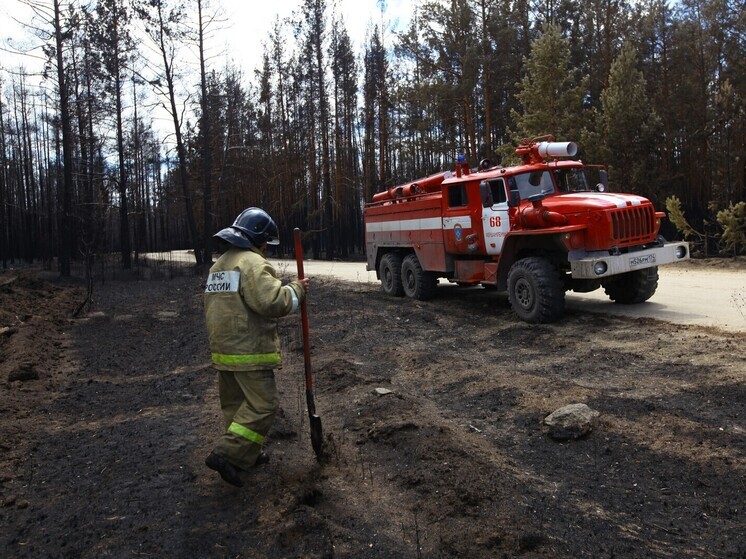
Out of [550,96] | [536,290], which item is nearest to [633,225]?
[536,290]

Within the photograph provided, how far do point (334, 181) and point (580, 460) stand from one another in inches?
1379

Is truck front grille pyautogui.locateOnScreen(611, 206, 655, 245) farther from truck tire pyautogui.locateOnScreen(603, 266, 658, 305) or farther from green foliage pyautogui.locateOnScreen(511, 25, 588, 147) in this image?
green foliage pyautogui.locateOnScreen(511, 25, 588, 147)

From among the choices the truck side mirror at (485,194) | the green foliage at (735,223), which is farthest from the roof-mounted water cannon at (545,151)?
the green foliage at (735,223)

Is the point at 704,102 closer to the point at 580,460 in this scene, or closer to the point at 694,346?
the point at 694,346

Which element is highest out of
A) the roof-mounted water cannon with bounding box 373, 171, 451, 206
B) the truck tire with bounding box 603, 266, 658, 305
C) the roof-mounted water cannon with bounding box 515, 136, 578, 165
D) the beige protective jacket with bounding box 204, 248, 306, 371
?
the roof-mounted water cannon with bounding box 515, 136, 578, 165

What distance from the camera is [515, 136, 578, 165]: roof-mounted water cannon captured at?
10001 millimetres

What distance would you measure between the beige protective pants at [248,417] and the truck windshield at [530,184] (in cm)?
725

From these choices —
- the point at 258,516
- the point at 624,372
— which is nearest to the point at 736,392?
the point at 624,372

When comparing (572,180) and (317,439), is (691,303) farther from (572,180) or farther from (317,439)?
(317,439)

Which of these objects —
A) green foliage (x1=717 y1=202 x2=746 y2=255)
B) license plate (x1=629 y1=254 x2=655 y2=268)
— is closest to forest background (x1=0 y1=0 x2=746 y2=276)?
green foliage (x1=717 y1=202 x2=746 y2=255)

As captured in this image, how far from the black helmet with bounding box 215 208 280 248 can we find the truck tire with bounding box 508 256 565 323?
5959 mm

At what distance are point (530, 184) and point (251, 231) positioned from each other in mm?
7136

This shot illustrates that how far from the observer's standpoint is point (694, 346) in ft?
23.3

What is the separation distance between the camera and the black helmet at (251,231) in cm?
410
